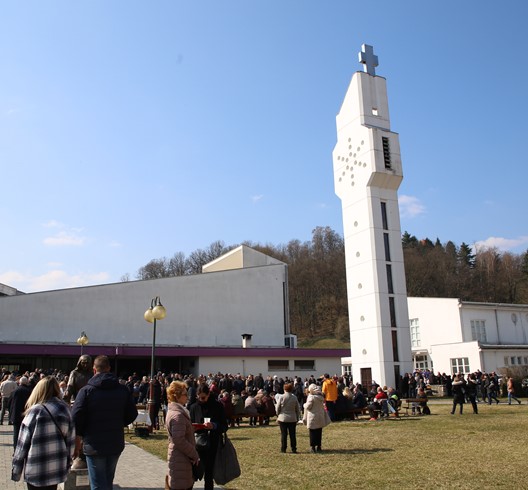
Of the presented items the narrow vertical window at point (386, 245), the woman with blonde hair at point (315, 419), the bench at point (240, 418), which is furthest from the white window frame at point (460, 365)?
the woman with blonde hair at point (315, 419)

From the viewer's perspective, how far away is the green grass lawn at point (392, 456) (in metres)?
8.45

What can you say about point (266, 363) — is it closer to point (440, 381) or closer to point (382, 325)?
point (382, 325)

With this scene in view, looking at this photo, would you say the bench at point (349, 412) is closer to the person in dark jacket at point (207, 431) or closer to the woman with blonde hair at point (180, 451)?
the person in dark jacket at point (207, 431)

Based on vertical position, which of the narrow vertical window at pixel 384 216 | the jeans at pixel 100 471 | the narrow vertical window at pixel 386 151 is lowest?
the jeans at pixel 100 471

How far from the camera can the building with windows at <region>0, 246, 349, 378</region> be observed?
3325cm

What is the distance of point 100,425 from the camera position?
225 inches

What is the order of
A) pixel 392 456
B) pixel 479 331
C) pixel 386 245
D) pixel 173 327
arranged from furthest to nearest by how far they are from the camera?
pixel 173 327 → pixel 479 331 → pixel 386 245 → pixel 392 456

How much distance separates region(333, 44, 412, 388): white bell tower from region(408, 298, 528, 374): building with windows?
6.31m

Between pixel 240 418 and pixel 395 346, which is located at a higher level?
pixel 395 346

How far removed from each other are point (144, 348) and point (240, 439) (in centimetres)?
2000

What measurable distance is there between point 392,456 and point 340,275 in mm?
68284

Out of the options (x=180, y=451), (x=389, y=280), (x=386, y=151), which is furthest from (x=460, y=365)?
(x=180, y=451)

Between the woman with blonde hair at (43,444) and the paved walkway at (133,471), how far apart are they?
350 centimetres

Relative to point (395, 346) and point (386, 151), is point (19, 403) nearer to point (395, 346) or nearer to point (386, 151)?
point (395, 346)
